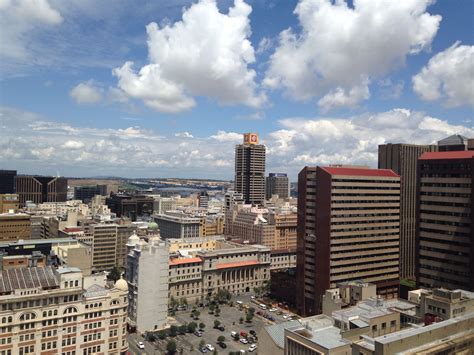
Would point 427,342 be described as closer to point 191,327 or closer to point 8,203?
point 191,327

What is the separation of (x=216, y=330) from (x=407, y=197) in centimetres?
7946

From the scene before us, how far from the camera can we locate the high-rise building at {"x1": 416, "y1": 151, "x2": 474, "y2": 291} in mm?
83062

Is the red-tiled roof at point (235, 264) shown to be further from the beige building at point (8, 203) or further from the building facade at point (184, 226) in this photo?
the beige building at point (8, 203)

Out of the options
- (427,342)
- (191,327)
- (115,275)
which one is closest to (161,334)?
(191,327)

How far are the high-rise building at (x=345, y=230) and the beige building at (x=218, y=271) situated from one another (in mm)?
30293

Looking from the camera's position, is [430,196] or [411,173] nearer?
[430,196]

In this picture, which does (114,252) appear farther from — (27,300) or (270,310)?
(27,300)

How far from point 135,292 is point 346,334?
5991cm

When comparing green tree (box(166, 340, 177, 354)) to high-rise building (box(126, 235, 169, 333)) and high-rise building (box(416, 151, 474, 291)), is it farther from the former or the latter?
high-rise building (box(416, 151, 474, 291))

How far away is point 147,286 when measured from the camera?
99750mm

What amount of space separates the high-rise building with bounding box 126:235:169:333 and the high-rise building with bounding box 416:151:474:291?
5772 cm

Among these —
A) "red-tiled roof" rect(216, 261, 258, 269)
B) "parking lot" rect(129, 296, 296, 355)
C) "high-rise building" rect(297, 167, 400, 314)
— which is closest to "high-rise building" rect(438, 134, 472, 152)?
"high-rise building" rect(297, 167, 400, 314)

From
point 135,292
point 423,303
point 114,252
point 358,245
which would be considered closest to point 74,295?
point 135,292

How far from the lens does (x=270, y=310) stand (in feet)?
363
